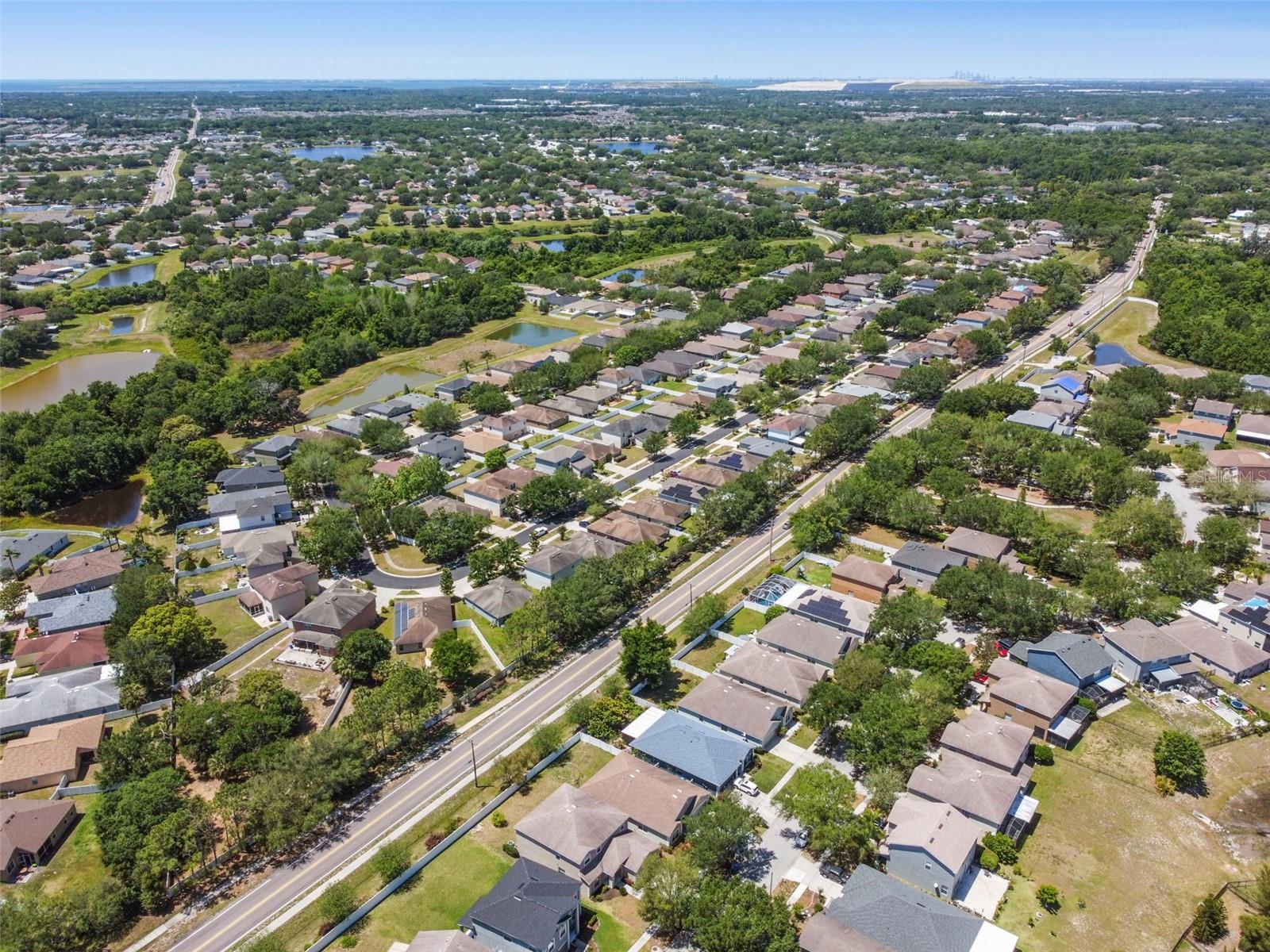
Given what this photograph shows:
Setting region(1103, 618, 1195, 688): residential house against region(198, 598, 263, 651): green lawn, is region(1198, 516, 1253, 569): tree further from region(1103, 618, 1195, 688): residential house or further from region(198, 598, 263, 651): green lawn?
region(198, 598, 263, 651): green lawn

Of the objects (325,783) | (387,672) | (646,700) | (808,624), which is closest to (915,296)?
(808,624)

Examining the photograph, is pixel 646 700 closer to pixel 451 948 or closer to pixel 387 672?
pixel 387 672

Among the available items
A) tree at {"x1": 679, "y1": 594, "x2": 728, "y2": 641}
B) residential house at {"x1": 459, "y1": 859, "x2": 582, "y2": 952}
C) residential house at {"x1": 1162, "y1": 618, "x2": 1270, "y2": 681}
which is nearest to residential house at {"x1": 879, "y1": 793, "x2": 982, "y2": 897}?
residential house at {"x1": 459, "y1": 859, "x2": 582, "y2": 952}

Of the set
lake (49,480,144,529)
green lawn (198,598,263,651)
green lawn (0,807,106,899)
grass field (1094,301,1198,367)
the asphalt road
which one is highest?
grass field (1094,301,1198,367)

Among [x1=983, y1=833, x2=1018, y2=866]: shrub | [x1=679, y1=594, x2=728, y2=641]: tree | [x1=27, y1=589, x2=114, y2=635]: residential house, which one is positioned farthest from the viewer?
[x1=27, y1=589, x2=114, y2=635]: residential house

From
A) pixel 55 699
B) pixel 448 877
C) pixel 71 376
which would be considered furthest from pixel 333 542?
pixel 71 376
